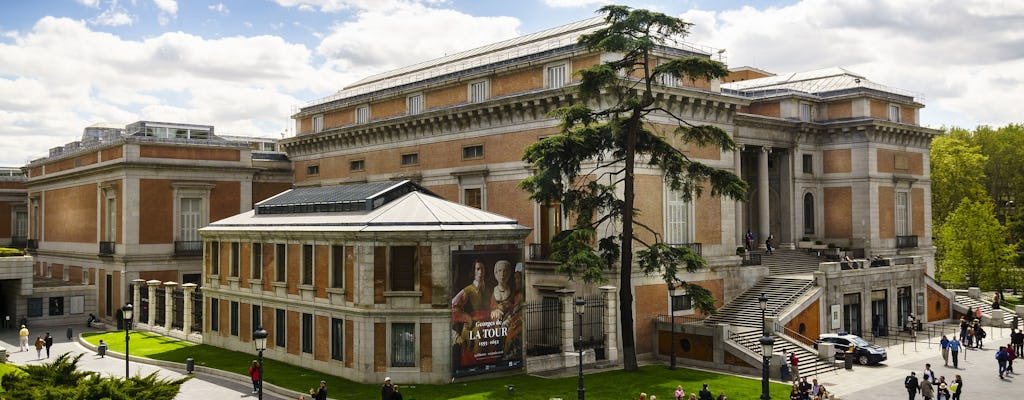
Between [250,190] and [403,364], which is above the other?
[250,190]

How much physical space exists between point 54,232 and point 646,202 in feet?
146

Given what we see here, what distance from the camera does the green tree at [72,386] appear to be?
19.1 m

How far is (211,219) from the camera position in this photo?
5266 centimetres

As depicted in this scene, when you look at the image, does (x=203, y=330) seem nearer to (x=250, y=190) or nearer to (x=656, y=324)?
(x=250, y=190)

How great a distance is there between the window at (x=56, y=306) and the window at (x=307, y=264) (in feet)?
82.0

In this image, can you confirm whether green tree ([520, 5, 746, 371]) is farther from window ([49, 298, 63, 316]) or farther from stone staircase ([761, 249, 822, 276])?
window ([49, 298, 63, 316])

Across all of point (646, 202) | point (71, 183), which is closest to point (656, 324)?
point (646, 202)

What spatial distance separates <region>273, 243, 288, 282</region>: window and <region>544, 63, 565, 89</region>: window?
45.3 ft

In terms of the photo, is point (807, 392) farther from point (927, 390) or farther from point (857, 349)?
point (857, 349)

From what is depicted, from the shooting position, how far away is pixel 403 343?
29.5m

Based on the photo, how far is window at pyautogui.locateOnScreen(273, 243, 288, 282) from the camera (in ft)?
112

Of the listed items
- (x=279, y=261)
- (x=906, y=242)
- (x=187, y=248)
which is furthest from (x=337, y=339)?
(x=906, y=242)

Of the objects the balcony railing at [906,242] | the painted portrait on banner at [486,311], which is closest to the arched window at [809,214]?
the balcony railing at [906,242]

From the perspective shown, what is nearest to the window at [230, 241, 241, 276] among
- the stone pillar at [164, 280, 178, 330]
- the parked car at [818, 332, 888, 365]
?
the stone pillar at [164, 280, 178, 330]
